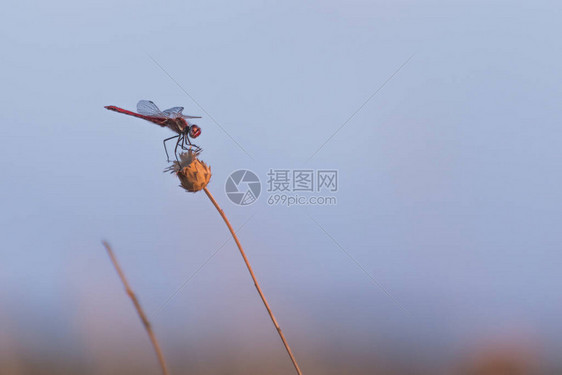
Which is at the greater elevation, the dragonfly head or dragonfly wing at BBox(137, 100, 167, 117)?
dragonfly wing at BBox(137, 100, 167, 117)

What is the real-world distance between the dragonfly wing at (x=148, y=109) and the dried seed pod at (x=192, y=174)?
253 millimetres

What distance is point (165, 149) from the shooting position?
1.43 metres

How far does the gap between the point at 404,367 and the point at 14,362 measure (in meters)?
1.13

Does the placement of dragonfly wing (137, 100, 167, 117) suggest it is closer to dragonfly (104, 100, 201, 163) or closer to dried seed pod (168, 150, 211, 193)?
dragonfly (104, 100, 201, 163)

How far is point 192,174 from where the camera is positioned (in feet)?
4.59

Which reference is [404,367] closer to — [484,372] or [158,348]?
[484,372]

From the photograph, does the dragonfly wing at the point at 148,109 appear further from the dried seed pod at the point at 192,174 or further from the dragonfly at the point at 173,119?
the dried seed pod at the point at 192,174

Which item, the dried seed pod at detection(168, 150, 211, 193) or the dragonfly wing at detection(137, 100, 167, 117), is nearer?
the dried seed pod at detection(168, 150, 211, 193)

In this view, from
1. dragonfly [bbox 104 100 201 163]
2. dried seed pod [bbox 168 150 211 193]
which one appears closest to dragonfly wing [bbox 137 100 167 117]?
dragonfly [bbox 104 100 201 163]

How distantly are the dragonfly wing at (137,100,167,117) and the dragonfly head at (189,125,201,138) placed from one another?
0.36 feet

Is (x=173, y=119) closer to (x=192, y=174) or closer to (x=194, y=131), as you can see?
(x=194, y=131)

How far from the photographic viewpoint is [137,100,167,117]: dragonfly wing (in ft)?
5.19

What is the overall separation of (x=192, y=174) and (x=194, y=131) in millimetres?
295

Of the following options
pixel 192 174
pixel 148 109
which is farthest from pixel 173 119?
pixel 192 174
